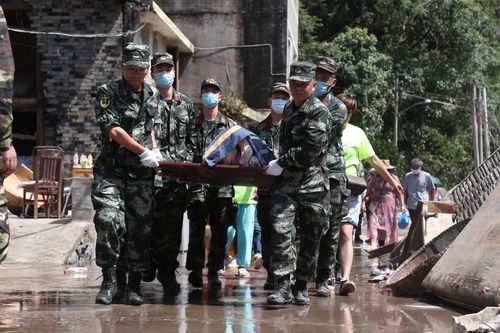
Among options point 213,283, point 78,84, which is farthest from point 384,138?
point 213,283

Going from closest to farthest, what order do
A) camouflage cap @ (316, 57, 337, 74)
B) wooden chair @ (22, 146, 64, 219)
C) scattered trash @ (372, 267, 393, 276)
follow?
camouflage cap @ (316, 57, 337, 74)
scattered trash @ (372, 267, 393, 276)
wooden chair @ (22, 146, 64, 219)

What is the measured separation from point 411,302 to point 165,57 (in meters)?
3.15

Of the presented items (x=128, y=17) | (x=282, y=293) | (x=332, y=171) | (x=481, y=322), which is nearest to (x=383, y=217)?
(x=128, y=17)

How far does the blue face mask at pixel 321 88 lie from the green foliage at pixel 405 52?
24.3 m

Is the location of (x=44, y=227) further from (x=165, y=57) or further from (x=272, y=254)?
(x=272, y=254)

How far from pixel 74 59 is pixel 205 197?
9.92m

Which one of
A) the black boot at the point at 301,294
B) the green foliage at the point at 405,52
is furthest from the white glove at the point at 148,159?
the green foliage at the point at 405,52

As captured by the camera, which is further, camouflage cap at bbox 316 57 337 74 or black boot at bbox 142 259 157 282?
black boot at bbox 142 259 157 282

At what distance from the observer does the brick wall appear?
18297 millimetres

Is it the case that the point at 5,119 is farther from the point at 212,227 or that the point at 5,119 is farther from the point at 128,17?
the point at 128,17

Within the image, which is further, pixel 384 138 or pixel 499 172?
pixel 384 138

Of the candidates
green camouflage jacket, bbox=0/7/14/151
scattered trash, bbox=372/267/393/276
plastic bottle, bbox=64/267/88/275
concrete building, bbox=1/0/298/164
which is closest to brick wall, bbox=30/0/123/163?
concrete building, bbox=1/0/298/164

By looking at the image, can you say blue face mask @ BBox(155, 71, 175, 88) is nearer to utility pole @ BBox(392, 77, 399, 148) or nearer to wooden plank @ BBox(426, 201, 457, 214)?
wooden plank @ BBox(426, 201, 457, 214)

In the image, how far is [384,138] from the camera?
39.8m
